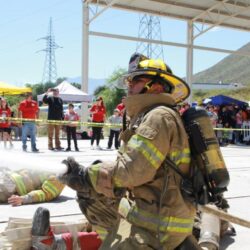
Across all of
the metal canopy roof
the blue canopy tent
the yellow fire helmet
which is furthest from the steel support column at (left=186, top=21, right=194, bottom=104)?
the yellow fire helmet

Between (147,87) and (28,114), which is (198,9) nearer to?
(28,114)

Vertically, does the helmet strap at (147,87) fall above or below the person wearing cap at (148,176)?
above

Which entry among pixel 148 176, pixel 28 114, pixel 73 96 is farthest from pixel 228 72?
pixel 148 176

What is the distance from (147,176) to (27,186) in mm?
3457

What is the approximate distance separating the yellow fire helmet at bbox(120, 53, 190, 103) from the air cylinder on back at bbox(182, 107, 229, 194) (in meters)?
0.28

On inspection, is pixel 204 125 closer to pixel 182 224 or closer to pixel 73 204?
pixel 182 224

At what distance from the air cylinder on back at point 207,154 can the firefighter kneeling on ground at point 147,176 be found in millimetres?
58

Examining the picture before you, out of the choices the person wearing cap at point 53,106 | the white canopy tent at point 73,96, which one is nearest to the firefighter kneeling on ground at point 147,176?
the person wearing cap at point 53,106

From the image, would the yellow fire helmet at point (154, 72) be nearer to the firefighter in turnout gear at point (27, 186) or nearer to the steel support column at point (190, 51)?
the firefighter in turnout gear at point (27, 186)

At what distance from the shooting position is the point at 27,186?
529 cm

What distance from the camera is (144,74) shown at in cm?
242

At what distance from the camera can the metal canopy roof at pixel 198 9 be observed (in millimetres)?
19297

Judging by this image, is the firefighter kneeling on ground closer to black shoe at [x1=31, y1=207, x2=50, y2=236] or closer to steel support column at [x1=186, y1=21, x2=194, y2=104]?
black shoe at [x1=31, y1=207, x2=50, y2=236]

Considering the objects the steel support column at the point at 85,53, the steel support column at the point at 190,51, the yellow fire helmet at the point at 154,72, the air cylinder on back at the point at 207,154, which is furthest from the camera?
the steel support column at the point at 190,51
